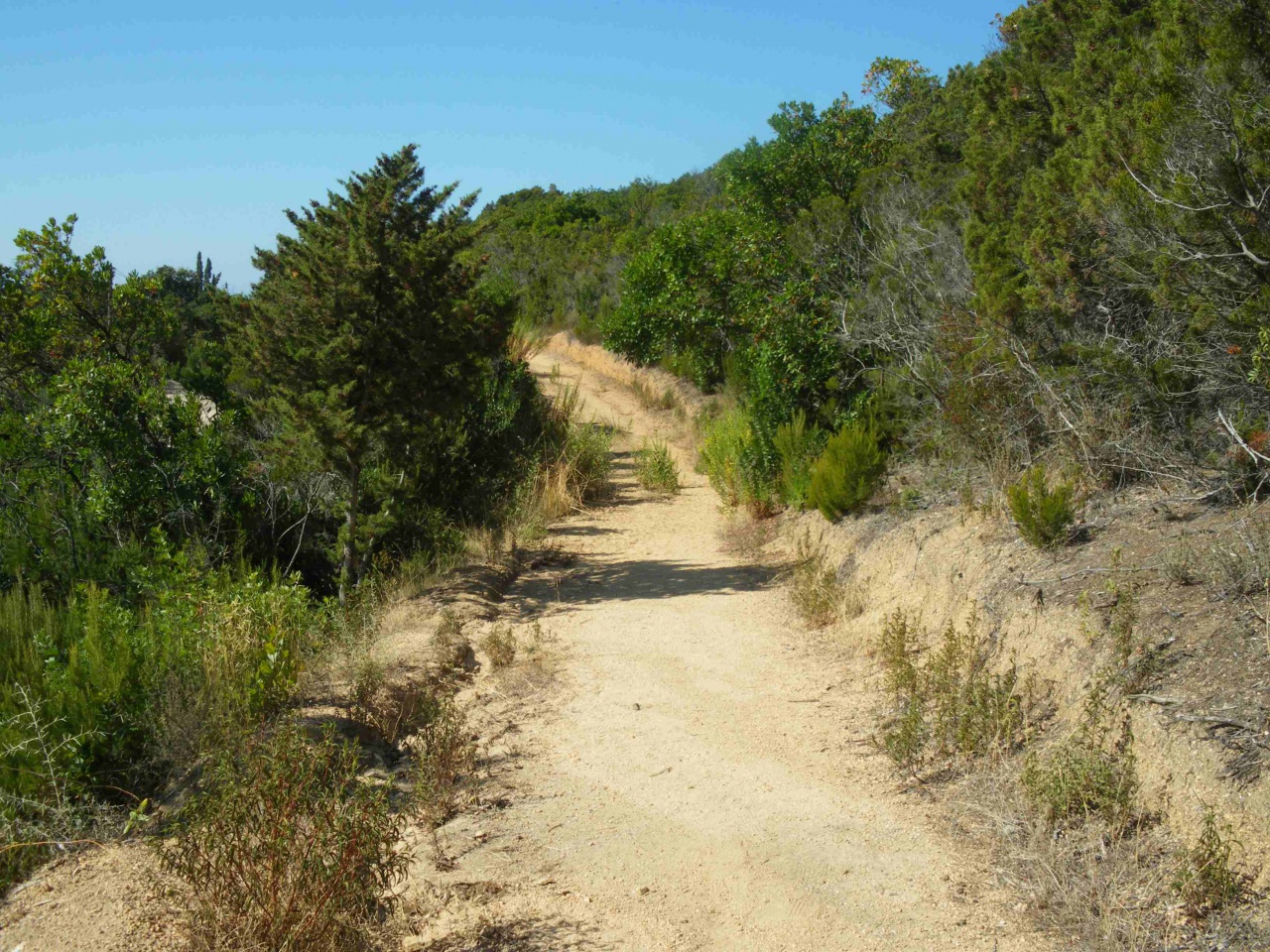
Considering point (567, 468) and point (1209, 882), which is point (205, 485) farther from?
point (1209, 882)

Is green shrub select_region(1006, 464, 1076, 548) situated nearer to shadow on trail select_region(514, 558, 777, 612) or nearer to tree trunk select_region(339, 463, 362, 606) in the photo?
shadow on trail select_region(514, 558, 777, 612)

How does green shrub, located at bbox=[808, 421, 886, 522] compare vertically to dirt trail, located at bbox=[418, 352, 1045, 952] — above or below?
above

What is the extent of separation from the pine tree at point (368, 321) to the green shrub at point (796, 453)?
4.62 metres

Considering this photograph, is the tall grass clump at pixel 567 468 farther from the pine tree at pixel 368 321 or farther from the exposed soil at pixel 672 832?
the exposed soil at pixel 672 832

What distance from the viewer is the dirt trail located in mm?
4273

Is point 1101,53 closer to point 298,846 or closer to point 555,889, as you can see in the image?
point 555,889

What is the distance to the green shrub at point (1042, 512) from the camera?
23.5ft

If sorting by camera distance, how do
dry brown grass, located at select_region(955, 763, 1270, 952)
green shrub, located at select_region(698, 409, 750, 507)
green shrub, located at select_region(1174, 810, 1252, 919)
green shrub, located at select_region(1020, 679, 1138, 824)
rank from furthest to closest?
green shrub, located at select_region(698, 409, 750, 507) < green shrub, located at select_region(1020, 679, 1138, 824) < green shrub, located at select_region(1174, 810, 1252, 919) < dry brown grass, located at select_region(955, 763, 1270, 952)

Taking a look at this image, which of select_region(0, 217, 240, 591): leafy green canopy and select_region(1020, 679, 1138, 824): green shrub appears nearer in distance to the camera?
select_region(1020, 679, 1138, 824): green shrub

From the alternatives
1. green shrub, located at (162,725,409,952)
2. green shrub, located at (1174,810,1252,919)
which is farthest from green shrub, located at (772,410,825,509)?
green shrub, located at (162,725,409,952)

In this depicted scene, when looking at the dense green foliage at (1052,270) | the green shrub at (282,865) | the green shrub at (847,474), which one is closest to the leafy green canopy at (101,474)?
the green shrub at (282,865)

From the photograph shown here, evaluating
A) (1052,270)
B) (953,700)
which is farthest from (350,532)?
(1052,270)

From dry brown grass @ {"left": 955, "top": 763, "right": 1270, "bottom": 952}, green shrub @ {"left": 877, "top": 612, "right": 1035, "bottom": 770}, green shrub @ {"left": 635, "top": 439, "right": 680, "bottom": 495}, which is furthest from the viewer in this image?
green shrub @ {"left": 635, "top": 439, "right": 680, "bottom": 495}

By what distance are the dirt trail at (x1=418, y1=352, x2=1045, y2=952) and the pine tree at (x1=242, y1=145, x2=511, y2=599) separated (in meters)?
2.36
